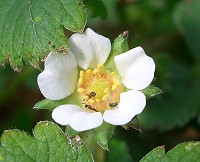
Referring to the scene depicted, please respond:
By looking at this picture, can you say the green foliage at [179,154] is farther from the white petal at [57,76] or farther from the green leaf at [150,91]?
the white petal at [57,76]

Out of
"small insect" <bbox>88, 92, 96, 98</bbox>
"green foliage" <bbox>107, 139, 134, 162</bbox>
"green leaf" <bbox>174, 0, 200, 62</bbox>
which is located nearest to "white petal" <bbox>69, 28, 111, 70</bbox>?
"small insect" <bbox>88, 92, 96, 98</bbox>

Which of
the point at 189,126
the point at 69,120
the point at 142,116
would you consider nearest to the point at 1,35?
the point at 69,120

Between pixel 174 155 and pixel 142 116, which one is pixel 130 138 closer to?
pixel 142 116

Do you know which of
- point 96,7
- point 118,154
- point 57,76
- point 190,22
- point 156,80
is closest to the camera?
point 57,76

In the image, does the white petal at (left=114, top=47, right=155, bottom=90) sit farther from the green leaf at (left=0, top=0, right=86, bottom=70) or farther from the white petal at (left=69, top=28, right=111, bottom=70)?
the green leaf at (left=0, top=0, right=86, bottom=70)

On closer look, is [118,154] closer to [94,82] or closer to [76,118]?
[94,82]

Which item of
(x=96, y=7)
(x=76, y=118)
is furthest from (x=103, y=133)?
(x=96, y=7)
